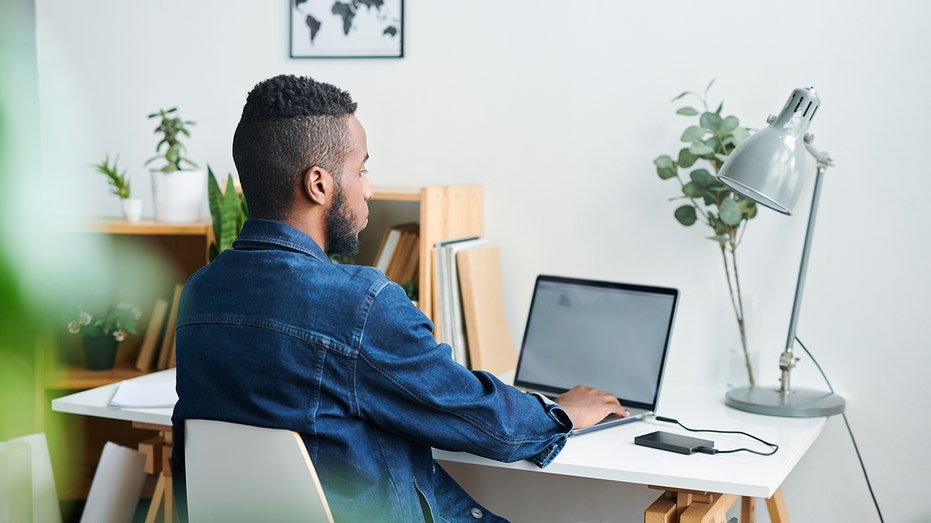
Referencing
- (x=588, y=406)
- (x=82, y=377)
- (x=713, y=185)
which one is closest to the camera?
(x=588, y=406)

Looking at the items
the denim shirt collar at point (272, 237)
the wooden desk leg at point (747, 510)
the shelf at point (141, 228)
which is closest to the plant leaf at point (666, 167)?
the wooden desk leg at point (747, 510)

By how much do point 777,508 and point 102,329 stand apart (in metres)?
1.71

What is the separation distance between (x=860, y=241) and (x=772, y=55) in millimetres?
453

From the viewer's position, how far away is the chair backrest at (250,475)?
1.17 metres

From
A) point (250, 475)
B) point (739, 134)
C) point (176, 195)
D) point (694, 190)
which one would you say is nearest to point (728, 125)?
point (739, 134)

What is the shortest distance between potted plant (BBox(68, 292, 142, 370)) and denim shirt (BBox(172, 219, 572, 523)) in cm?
117

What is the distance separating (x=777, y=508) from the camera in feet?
6.59

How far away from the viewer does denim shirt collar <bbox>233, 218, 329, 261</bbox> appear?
1.30 m

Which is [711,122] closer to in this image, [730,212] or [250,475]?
[730,212]

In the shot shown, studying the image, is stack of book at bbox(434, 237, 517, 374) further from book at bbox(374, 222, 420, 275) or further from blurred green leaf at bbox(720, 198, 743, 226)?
blurred green leaf at bbox(720, 198, 743, 226)

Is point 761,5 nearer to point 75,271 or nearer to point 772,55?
point 772,55

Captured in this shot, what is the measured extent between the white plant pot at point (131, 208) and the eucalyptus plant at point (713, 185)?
1.34 meters

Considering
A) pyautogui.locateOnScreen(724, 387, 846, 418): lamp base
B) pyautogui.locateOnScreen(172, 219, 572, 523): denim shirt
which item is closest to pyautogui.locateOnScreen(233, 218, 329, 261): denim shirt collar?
pyautogui.locateOnScreen(172, 219, 572, 523): denim shirt

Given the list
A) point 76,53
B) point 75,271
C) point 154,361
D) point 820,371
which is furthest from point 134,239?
point 820,371
